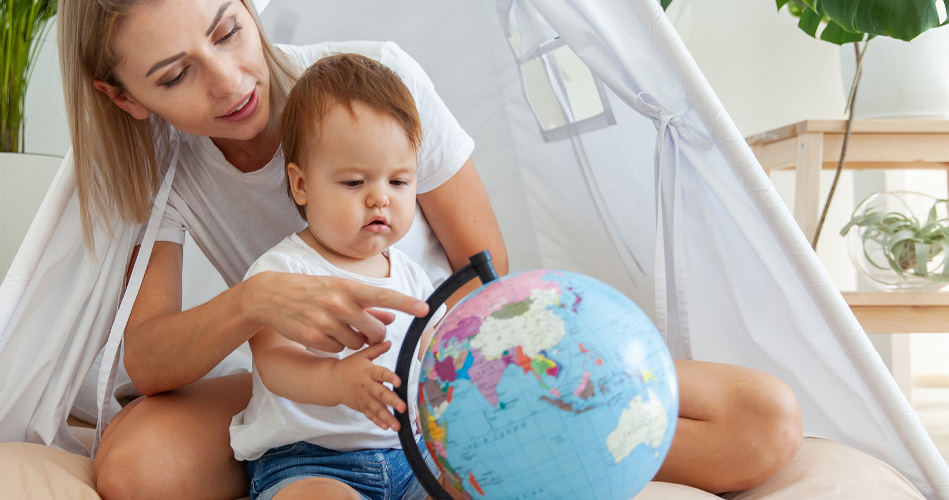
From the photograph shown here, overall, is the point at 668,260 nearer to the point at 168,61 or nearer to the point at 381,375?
the point at 381,375

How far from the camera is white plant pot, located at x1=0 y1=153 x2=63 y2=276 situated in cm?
187

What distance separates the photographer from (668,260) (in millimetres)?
1290

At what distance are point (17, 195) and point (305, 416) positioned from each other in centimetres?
135

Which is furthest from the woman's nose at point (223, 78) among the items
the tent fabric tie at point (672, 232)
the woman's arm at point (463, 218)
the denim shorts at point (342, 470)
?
the tent fabric tie at point (672, 232)

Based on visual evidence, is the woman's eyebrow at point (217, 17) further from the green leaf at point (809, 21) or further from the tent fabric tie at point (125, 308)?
the green leaf at point (809, 21)

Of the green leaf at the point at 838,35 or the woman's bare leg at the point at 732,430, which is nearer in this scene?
the woman's bare leg at the point at 732,430

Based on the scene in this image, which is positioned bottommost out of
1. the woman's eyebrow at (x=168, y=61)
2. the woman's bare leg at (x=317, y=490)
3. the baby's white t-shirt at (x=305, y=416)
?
the woman's bare leg at (x=317, y=490)

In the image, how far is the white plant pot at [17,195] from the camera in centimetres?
187

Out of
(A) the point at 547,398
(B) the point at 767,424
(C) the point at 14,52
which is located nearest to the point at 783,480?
(B) the point at 767,424

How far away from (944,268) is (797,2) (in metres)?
0.85

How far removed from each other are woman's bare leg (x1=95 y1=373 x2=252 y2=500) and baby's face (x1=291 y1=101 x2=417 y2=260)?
0.36m

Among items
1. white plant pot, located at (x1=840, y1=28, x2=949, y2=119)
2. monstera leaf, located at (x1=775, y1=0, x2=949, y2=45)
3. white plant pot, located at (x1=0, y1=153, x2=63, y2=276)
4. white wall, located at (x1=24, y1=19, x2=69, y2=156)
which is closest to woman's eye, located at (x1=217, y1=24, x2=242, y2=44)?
white plant pot, located at (x1=0, y1=153, x2=63, y2=276)

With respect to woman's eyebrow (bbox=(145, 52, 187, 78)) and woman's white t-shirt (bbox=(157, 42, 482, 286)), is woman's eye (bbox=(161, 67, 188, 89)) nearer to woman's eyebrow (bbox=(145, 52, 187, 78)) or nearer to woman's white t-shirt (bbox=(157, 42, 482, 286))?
woman's eyebrow (bbox=(145, 52, 187, 78))

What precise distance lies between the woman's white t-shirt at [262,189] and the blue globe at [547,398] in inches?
22.7
